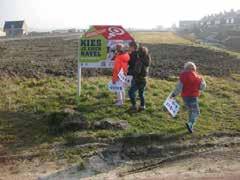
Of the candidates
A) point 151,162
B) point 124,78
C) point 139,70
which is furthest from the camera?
point 124,78

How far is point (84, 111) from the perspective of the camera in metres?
13.3

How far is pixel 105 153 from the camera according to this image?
11.1 metres

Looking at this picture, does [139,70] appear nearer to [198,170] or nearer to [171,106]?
[171,106]

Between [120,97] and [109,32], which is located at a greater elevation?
[109,32]

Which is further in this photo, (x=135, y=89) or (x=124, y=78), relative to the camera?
(x=124, y=78)

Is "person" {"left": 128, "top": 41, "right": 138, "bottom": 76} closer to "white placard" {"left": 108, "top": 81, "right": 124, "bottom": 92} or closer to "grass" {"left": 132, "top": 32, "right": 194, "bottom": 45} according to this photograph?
"white placard" {"left": 108, "top": 81, "right": 124, "bottom": 92}

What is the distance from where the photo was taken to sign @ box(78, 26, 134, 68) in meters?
14.0

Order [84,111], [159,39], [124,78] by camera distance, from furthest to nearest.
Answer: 1. [159,39]
2. [124,78]
3. [84,111]

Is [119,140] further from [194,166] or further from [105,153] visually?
[194,166]

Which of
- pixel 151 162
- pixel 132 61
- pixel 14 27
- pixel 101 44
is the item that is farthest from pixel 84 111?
pixel 14 27

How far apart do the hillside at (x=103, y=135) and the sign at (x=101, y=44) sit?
1054mm

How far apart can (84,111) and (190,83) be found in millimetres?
2833

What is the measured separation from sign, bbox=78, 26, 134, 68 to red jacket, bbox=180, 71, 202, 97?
2341 mm

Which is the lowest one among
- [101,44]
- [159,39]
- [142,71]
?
[159,39]
